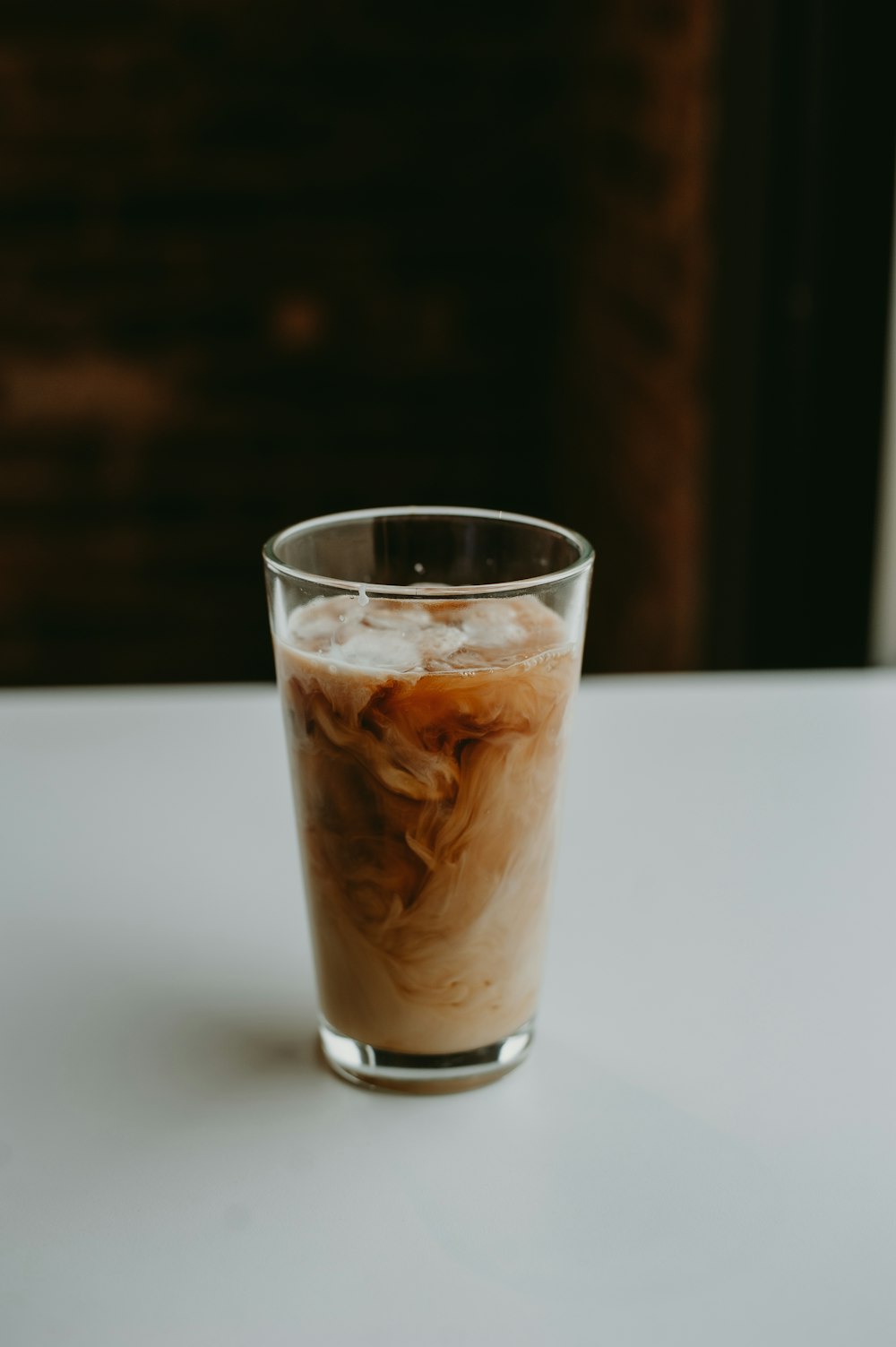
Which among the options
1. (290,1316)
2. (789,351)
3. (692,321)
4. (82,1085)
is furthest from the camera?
(692,321)

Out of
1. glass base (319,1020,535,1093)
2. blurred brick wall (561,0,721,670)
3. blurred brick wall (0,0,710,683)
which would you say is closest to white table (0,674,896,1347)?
glass base (319,1020,535,1093)

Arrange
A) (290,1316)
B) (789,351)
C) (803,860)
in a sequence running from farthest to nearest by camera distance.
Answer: (789,351) → (803,860) → (290,1316)

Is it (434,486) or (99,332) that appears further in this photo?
(434,486)

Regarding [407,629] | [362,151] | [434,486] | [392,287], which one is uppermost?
[362,151]

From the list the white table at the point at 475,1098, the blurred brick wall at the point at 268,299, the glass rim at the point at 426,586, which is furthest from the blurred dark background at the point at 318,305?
the glass rim at the point at 426,586

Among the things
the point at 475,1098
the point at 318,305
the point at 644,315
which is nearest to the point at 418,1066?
the point at 475,1098

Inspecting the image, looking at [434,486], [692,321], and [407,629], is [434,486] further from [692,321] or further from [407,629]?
[407,629]

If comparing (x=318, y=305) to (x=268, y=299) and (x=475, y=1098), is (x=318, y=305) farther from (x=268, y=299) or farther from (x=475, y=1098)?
(x=475, y=1098)

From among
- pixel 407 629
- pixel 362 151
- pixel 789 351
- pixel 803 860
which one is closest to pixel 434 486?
pixel 362 151
